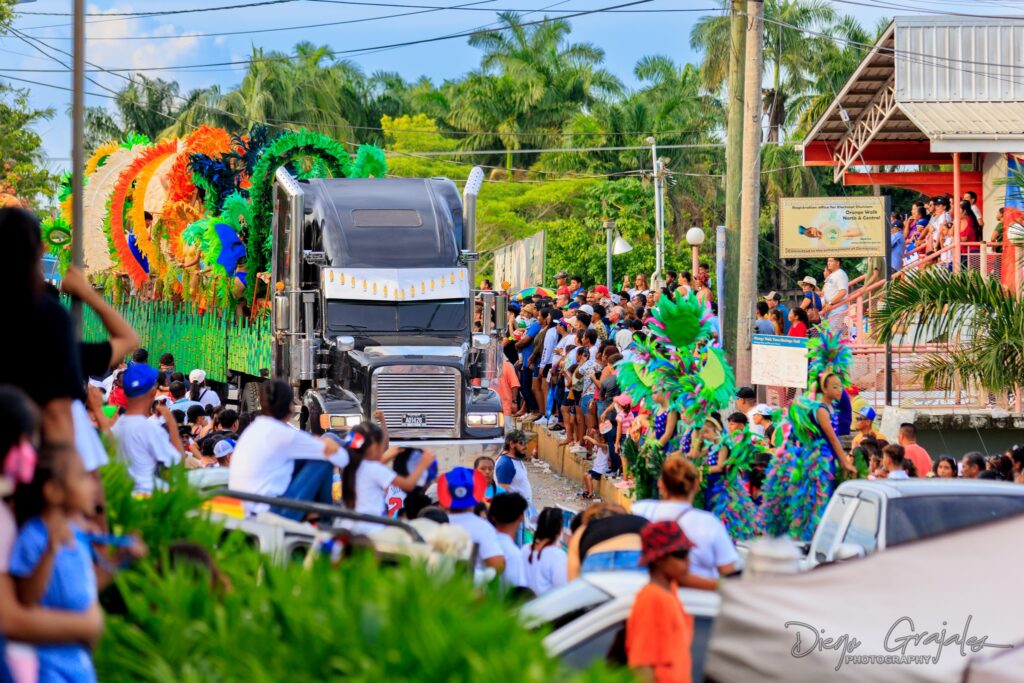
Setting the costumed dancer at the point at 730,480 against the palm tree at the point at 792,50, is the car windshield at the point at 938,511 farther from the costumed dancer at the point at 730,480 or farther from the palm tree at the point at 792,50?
the palm tree at the point at 792,50

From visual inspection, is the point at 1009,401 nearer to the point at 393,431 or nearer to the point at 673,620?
the point at 393,431

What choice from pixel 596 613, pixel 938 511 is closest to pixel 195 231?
pixel 938 511

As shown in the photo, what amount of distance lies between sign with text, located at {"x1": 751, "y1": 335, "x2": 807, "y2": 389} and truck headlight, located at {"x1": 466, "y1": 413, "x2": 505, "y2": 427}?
3140 millimetres

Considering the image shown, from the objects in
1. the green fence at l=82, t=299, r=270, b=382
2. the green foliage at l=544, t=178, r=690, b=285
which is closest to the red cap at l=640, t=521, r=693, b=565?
the green fence at l=82, t=299, r=270, b=382

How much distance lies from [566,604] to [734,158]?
1157 cm

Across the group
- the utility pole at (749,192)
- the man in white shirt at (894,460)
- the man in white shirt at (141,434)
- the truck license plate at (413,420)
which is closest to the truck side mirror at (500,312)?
the truck license plate at (413,420)

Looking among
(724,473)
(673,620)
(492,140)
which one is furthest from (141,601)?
(492,140)

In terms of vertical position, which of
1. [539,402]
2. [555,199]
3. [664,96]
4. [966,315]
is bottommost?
[539,402]

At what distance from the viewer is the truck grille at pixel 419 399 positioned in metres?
17.0

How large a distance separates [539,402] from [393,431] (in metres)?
7.09

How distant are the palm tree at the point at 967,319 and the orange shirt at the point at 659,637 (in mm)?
8682

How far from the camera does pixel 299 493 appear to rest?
25.0 ft

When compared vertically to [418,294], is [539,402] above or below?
below

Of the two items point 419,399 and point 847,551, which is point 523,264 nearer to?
point 419,399
